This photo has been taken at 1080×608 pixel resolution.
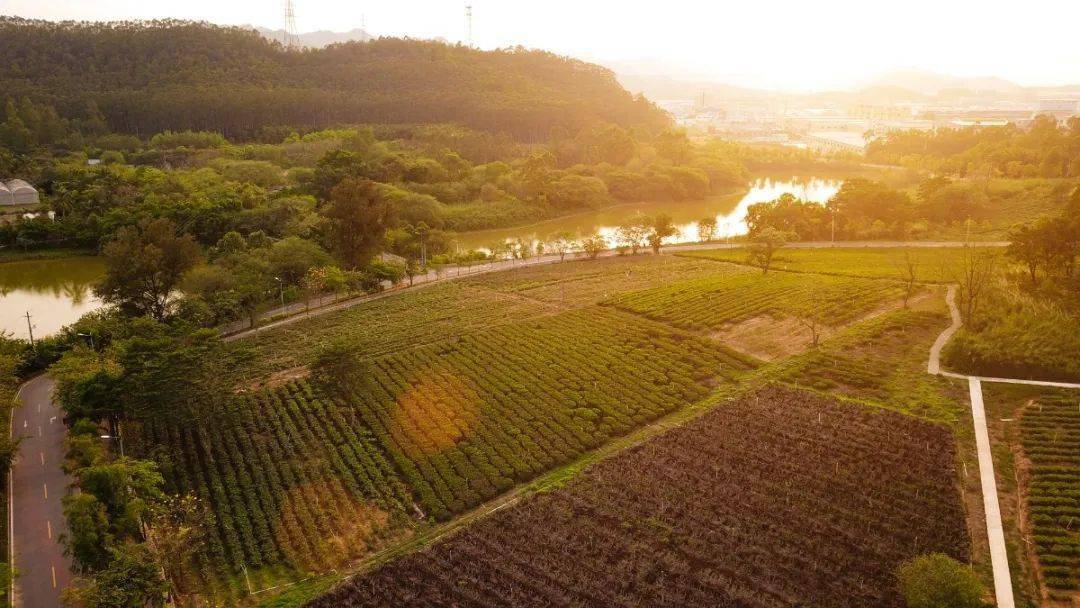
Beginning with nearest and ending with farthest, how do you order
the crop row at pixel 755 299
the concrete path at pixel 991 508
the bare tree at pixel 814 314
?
the concrete path at pixel 991 508
the bare tree at pixel 814 314
the crop row at pixel 755 299

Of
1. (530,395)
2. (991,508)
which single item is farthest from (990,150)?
(530,395)

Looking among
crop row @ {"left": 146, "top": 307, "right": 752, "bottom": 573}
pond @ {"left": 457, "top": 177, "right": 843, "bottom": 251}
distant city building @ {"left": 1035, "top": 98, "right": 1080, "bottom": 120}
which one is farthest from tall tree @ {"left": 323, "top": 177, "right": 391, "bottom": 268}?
distant city building @ {"left": 1035, "top": 98, "right": 1080, "bottom": 120}

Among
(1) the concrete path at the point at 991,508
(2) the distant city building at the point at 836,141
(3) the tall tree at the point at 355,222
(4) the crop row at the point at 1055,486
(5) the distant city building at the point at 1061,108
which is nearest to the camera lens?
(1) the concrete path at the point at 991,508

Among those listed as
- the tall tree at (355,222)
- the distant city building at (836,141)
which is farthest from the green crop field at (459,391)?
the distant city building at (836,141)

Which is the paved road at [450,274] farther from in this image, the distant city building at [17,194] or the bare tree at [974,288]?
the distant city building at [17,194]

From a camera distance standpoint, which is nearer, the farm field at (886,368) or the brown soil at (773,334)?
the farm field at (886,368)

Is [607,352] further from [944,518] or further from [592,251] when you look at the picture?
[592,251]

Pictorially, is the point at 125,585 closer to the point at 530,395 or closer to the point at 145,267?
the point at 530,395
